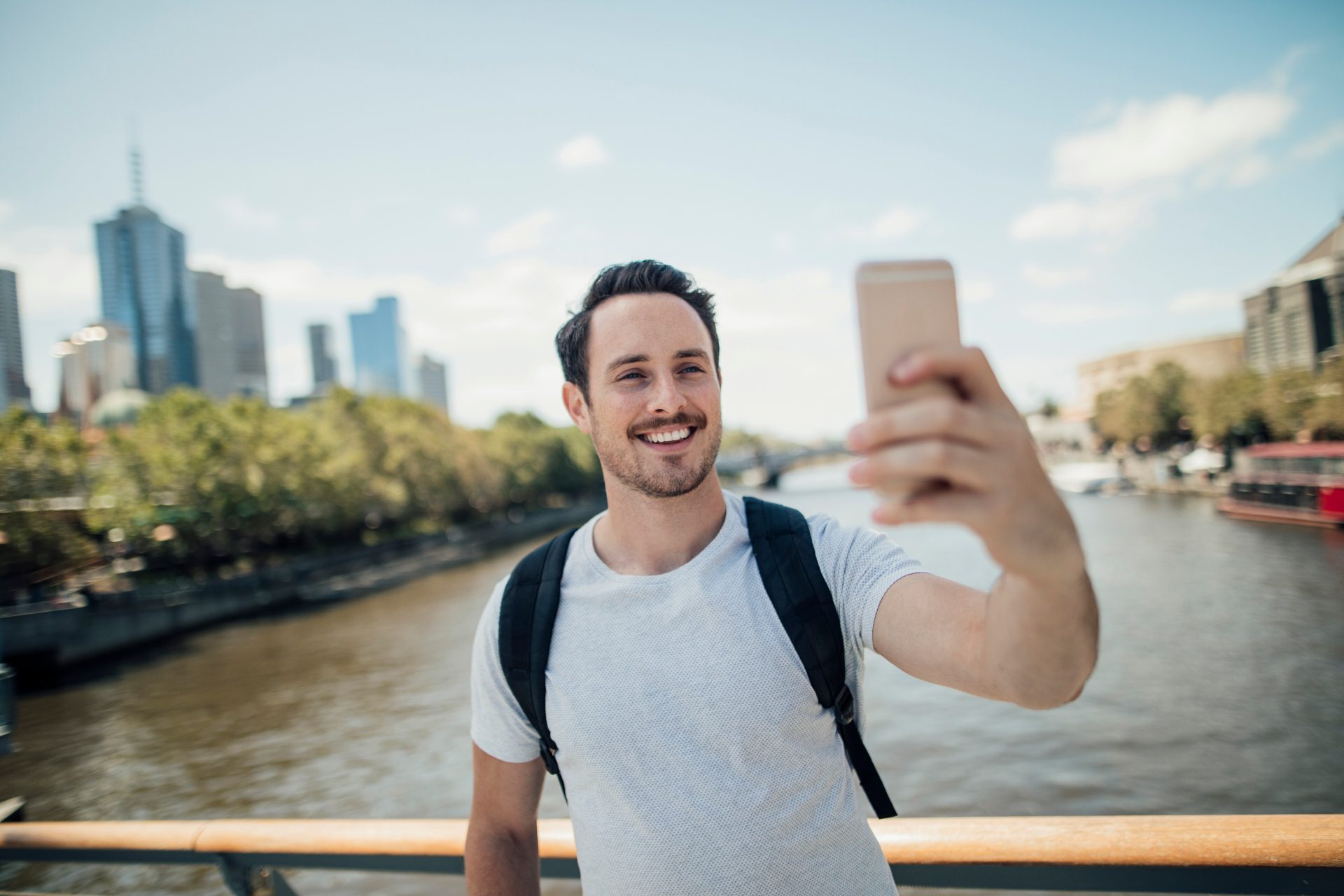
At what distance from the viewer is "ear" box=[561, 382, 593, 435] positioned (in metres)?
2.02

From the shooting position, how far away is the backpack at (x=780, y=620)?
1612mm

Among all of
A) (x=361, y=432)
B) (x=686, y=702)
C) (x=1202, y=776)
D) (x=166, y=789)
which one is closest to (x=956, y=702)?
(x=1202, y=776)

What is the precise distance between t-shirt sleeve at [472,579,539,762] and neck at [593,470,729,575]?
0.34m

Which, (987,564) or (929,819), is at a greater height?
(929,819)

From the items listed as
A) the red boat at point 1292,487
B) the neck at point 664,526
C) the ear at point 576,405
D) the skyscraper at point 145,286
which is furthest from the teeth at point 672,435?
the skyscraper at point 145,286

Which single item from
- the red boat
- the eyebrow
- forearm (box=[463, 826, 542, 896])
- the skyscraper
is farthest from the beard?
the skyscraper

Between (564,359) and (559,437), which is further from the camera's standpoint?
(559,437)

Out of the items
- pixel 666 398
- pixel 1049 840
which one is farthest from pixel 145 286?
pixel 1049 840

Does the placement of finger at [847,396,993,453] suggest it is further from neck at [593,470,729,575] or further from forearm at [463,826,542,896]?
forearm at [463,826,542,896]

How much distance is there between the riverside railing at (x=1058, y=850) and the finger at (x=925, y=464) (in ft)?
4.13

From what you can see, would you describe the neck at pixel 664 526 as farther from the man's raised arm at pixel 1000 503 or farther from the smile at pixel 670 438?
the man's raised arm at pixel 1000 503

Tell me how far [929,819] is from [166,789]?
59.1 feet

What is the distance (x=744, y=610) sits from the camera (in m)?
1.68

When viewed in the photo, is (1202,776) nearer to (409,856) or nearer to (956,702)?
(956,702)
